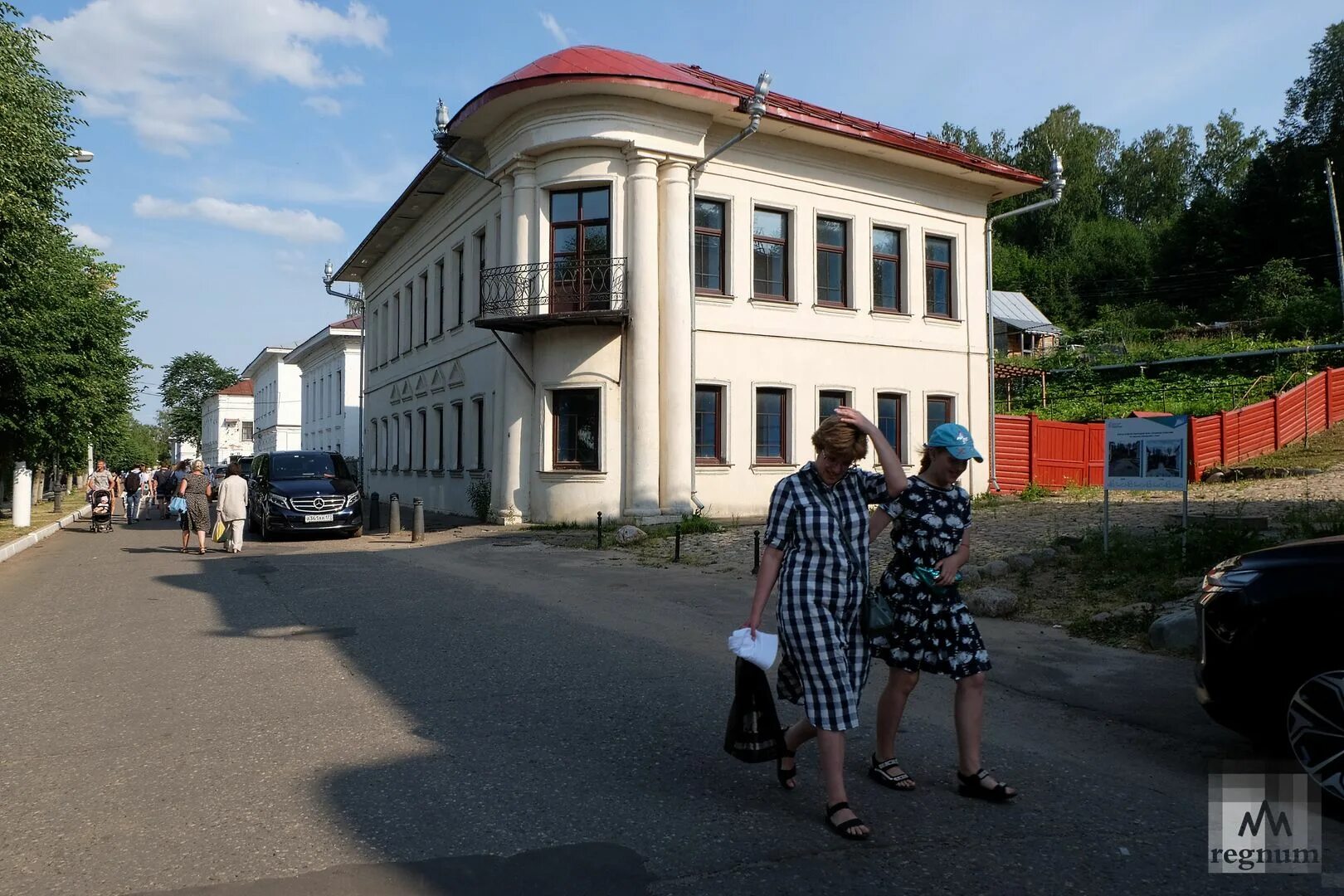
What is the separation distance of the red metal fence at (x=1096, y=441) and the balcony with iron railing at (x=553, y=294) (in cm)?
1128

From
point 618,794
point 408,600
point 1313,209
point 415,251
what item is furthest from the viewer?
point 1313,209

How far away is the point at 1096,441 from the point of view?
2814cm

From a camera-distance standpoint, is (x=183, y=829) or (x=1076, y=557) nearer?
(x=183, y=829)

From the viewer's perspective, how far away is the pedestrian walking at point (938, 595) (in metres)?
4.43

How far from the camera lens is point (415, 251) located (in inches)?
1286

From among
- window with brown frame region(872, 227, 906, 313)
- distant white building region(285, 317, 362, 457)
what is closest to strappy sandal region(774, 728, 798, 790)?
window with brown frame region(872, 227, 906, 313)

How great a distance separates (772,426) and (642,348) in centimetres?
408

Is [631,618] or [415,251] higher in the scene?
[415,251]

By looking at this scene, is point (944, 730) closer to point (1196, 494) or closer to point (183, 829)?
point (183, 829)

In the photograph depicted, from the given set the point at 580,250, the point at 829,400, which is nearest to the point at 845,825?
the point at 580,250

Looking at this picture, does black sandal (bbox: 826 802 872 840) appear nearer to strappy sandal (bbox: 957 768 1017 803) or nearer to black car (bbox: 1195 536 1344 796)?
strappy sandal (bbox: 957 768 1017 803)

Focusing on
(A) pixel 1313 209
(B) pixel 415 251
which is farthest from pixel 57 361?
(A) pixel 1313 209

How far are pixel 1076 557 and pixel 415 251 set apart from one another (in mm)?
25738

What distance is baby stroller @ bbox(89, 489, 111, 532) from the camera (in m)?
25.4
